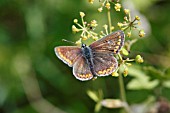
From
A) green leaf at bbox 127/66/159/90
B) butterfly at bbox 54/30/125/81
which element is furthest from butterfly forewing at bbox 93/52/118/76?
green leaf at bbox 127/66/159/90

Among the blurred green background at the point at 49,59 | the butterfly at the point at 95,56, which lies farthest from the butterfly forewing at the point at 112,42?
the blurred green background at the point at 49,59

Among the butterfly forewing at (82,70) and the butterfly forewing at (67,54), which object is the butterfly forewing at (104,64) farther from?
the butterfly forewing at (67,54)

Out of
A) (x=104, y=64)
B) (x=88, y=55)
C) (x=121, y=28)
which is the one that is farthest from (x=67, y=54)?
(x=121, y=28)

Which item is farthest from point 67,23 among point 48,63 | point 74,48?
point 74,48

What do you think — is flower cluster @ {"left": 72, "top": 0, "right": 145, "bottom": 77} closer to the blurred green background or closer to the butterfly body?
the butterfly body

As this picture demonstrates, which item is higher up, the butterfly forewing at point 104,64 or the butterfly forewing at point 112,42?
the butterfly forewing at point 112,42

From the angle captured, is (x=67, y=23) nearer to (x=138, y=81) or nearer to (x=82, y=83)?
(x=82, y=83)
